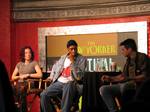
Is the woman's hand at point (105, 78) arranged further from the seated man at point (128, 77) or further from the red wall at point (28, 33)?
Answer: the red wall at point (28, 33)

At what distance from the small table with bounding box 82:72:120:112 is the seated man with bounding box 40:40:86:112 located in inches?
4.0

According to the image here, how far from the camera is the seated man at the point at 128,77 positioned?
5383 mm

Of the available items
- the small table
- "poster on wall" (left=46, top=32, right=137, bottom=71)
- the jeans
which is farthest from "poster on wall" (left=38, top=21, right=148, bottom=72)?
the jeans

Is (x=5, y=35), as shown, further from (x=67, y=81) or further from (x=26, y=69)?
(x=67, y=81)

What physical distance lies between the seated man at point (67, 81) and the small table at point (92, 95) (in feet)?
0.33

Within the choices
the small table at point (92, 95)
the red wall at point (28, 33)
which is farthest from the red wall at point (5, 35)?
the small table at point (92, 95)

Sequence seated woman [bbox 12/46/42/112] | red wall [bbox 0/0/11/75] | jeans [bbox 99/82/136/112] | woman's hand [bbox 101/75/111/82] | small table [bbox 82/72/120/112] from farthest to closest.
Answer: red wall [bbox 0/0/11/75] < seated woman [bbox 12/46/42/112] < small table [bbox 82/72/120/112] < woman's hand [bbox 101/75/111/82] < jeans [bbox 99/82/136/112]

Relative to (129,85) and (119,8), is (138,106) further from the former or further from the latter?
(119,8)

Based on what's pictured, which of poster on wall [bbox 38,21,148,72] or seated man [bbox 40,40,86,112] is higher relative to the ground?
poster on wall [bbox 38,21,148,72]

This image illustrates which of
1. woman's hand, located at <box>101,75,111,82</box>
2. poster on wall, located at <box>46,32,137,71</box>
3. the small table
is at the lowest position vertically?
the small table

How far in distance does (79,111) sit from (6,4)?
294cm

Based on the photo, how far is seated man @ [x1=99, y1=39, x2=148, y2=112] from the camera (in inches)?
212

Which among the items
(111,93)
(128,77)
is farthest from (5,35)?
(128,77)

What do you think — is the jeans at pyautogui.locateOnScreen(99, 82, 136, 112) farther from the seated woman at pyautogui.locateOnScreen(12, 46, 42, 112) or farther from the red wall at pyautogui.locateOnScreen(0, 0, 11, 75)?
the red wall at pyautogui.locateOnScreen(0, 0, 11, 75)
